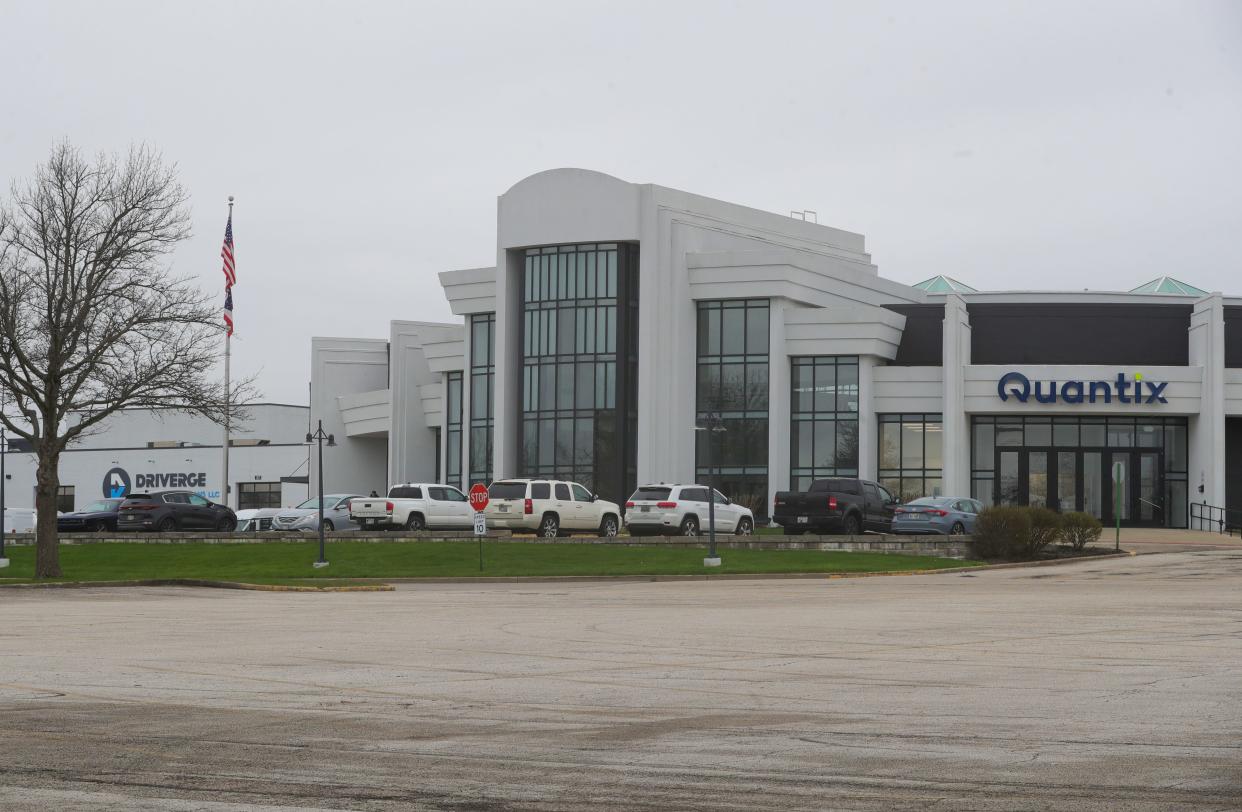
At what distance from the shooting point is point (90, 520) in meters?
48.2

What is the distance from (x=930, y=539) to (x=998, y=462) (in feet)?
59.9

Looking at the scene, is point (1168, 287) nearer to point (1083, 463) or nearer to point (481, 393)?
point (1083, 463)

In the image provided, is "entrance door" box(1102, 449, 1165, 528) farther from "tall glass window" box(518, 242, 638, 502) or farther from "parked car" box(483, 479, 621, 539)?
"parked car" box(483, 479, 621, 539)

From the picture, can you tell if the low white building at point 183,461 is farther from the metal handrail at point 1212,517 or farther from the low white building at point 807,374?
the metal handrail at point 1212,517

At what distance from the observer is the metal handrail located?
171 feet

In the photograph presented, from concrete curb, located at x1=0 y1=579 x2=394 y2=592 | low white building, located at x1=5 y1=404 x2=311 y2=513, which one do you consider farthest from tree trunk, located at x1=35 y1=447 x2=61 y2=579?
low white building, located at x1=5 y1=404 x2=311 y2=513

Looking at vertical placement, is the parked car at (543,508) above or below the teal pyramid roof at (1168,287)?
below

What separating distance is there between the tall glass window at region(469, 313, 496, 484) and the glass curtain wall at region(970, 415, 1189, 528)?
17788 mm

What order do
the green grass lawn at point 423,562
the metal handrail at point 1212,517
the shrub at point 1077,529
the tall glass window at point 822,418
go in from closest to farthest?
the green grass lawn at point 423,562, the shrub at point 1077,529, the metal handrail at point 1212,517, the tall glass window at point 822,418

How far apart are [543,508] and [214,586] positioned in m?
12.7

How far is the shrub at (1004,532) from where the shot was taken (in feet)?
119

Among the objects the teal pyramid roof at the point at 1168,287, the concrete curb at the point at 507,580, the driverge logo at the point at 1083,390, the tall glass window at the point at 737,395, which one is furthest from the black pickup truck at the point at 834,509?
the teal pyramid roof at the point at 1168,287

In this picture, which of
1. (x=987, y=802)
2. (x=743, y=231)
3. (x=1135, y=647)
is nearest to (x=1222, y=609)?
(x=1135, y=647)

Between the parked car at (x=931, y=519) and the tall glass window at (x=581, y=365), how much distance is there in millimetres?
15619
